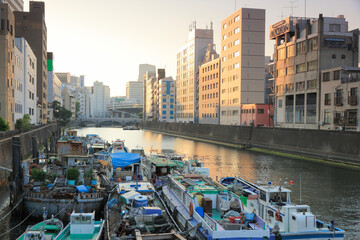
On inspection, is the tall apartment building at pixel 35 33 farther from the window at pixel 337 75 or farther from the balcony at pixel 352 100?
the balcony at pixel 352 100

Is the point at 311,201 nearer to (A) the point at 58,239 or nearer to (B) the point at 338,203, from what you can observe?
(B) the point at 338,203

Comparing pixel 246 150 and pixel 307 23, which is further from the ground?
pixel 307 23

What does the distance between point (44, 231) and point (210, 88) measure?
10743cm

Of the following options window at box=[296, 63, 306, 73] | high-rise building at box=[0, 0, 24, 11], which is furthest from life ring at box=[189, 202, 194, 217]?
high-rise building at box=[0, 0, 24, 11]

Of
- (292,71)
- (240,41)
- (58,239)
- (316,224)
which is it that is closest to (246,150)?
(292,71)

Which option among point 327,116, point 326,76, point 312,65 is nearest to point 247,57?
point 312,65

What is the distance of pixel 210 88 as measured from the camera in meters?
123

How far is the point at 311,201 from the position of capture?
98.5 feet

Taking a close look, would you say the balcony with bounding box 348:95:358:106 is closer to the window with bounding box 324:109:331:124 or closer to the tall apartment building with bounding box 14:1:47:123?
the window with bounding box 324:109:331:124

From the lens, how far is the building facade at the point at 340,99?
55.8 meters

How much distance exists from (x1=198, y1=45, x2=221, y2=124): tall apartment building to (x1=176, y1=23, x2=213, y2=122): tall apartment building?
17.5 feet

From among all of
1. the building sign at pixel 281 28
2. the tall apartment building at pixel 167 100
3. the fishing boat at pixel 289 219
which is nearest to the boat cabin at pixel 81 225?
the fishing boat at pixel 289 219

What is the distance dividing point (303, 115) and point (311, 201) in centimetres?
4328

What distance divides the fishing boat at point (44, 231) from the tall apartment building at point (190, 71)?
394 feet
